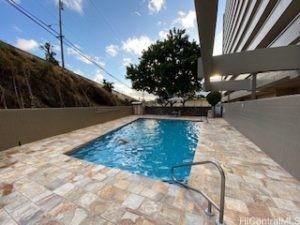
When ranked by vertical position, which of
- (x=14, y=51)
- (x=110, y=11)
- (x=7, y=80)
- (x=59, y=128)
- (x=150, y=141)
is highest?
(x=110, y=11)

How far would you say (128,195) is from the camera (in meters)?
2.65

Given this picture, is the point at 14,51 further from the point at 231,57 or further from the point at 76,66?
the point at 231,57

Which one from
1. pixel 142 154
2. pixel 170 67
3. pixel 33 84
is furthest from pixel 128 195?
pixel 170 67

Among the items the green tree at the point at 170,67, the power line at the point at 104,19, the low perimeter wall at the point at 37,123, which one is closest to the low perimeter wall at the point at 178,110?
the green tree at the point at 170,67

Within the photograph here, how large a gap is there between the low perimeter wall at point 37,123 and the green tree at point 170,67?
8.81m

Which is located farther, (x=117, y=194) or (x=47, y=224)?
(x=117, y=194)

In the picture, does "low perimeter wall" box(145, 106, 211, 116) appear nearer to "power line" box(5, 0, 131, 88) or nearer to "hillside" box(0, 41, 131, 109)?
"power line" box(5, 0, 131, 88)

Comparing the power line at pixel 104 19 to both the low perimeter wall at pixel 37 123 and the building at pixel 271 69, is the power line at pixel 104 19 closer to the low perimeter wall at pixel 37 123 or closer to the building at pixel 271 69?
the low perimeter wall at pixel 37 123

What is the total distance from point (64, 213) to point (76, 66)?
1327 cm

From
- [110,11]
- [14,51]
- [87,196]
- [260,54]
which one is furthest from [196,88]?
[87,196]

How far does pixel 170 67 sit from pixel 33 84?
1128 centimetres

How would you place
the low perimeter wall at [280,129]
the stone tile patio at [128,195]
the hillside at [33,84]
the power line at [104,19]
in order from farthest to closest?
the power line at [104,19] < the hillside at [33,84] < the low perimeter wall at [280,129] < the stone tile patio at [128,195]

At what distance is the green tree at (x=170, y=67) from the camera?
15.9 metres

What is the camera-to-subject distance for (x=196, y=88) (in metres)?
17.1
